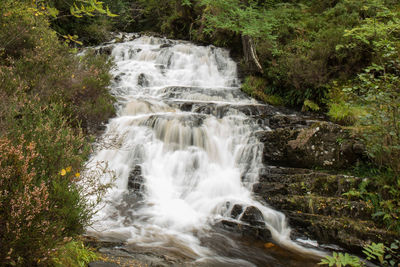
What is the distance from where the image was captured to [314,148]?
6637 millimetres

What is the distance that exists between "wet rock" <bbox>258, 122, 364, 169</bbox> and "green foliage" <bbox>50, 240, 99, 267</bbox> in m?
5.14

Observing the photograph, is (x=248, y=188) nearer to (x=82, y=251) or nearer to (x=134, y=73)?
(x=82, y=251)

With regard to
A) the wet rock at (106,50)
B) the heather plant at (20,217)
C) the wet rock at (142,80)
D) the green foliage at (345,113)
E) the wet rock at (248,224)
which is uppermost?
the wet rock at (106,50)

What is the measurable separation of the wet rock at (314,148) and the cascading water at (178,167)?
21.0 inches

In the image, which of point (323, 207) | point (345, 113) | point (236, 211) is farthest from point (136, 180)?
point (345, 113)

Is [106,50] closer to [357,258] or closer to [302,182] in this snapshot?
[302,182]

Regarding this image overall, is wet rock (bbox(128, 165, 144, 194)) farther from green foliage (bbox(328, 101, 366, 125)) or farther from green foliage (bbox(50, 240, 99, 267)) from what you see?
green foliage (bbox(328, 101, 366, 125))

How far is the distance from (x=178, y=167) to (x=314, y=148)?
341cm

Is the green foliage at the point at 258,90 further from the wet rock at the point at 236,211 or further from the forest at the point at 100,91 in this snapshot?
the wet rock at the point at 236,211

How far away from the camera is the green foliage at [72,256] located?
8.18ft

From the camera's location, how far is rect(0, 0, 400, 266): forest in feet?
7.58

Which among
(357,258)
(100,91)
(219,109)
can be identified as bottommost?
(357,258)

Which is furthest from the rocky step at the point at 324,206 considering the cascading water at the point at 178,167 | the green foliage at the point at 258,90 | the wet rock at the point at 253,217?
the green foliage at the point at 258,90

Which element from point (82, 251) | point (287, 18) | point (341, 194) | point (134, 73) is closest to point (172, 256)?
point (82, 251)
